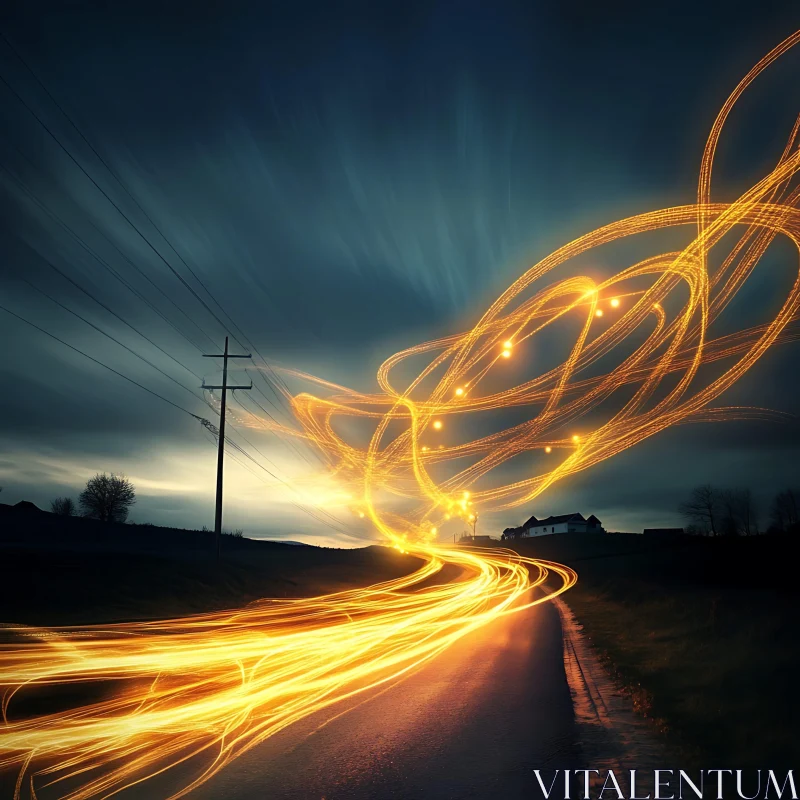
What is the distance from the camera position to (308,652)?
16.0 metres

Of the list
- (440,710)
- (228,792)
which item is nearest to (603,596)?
(440,710)

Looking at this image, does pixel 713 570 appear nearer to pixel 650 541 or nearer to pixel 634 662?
pixel 634 662

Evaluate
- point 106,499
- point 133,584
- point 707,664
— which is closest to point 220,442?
point 133,584

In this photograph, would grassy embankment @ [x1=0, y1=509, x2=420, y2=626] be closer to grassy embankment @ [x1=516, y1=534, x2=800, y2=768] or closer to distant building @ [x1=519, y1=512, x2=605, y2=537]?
grassy embankment @ [x1=516, y1=534, x2=800, y2=768]

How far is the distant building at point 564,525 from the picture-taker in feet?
495

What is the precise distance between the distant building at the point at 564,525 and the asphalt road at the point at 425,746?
461ft

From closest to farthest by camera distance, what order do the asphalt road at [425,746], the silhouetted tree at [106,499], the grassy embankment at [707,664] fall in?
the asphalt road at [425,746] → the grassy embankment at [707,664] → the silhouetted tree at [106,499]

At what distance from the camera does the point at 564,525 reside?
6053 inches

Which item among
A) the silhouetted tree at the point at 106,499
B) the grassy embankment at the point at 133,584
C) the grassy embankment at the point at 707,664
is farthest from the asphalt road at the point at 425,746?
the silhouetted tree at the point at 106,499

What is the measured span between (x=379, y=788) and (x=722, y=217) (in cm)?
2150

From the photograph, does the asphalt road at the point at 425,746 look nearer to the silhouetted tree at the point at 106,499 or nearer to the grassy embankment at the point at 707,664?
the grassy embankment at the point at 707,664

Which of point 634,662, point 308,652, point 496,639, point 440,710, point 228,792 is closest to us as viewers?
point 228,792

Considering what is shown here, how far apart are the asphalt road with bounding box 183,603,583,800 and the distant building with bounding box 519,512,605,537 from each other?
140397 millimetres

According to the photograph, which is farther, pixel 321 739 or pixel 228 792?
pixel 321 739
